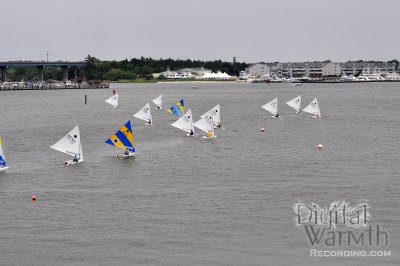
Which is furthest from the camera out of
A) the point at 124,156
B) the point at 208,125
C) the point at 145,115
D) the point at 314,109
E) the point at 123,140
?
the point at 314,109

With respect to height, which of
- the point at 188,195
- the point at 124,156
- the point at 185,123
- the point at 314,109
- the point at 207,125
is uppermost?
the point at 185,123

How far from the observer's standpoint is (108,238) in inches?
1235

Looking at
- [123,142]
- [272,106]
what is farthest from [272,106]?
[123,142]

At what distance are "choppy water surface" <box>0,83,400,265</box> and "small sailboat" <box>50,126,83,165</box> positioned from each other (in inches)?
38.7

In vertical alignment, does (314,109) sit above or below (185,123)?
below

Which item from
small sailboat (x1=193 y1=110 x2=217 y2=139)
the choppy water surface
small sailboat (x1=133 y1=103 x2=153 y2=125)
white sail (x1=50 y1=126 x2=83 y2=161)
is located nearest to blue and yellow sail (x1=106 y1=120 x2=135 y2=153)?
the choppy water surface

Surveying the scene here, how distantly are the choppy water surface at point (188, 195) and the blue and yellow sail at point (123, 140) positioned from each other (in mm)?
1569

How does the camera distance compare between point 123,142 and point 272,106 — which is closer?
point 123,142

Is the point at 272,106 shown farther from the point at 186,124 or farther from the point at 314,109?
the point at 186,124

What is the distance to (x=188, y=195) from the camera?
1548 inches

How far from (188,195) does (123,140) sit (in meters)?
14.9

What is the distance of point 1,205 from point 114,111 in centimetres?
7432

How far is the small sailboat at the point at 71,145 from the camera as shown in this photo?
4938cm

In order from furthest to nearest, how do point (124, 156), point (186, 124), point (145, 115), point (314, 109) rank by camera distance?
point (314, 109)
point (145, 115)
point (186, 124)
point (124, 156)
